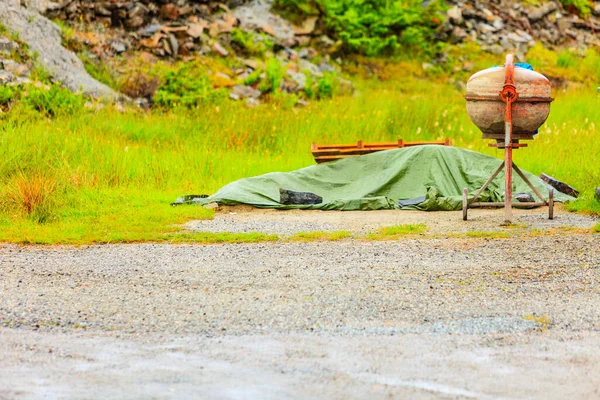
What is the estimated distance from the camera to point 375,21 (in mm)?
24312

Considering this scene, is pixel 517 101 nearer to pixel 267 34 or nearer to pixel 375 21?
pixel 267 34

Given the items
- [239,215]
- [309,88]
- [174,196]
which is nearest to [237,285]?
[239,215]

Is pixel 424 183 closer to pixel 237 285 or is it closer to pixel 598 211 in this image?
pixel 598 211

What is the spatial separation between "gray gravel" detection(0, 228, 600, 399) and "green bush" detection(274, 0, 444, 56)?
16.3m

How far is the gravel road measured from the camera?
4.42 metres

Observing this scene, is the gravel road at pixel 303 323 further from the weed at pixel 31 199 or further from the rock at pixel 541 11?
the rock at pixel 541 11

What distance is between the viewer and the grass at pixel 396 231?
8.95 metres

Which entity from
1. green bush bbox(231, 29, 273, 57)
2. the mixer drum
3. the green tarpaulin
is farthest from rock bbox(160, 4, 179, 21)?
the mixer drum

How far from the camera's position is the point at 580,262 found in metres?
7.42

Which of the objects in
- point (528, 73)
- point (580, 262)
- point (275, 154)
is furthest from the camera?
point (275, 154)

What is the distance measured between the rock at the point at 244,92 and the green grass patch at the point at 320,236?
10142 millimetres

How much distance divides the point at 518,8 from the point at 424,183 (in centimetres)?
1636

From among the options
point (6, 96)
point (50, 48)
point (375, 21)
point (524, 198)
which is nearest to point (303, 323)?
point (524, 198)

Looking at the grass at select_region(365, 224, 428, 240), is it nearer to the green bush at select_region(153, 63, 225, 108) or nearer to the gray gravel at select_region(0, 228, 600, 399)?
the gray gravel at select_region(0, 228, 600, 399)
